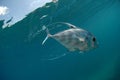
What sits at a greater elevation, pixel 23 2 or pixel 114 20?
pixel 114 20

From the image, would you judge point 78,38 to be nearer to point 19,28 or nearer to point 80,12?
point 19,28

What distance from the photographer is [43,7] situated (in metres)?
18.5

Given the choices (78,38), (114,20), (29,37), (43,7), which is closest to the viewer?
(78,38)

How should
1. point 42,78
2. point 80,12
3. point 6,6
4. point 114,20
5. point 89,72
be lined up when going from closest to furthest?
point 6,6, point 80,12, point 114,20, point 42,78, point 89,72

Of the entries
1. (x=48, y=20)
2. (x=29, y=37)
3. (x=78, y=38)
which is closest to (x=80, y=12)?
(x=48, y=20)

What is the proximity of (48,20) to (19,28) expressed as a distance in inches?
140

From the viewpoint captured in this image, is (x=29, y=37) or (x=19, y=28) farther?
(x=29, y=37)

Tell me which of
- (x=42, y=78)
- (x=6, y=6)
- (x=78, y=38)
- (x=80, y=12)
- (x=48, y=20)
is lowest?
(x=78, y=38)

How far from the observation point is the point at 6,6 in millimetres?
17234

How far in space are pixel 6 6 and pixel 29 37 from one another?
6.62 metres

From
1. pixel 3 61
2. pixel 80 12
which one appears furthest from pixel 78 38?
pixel 3 61

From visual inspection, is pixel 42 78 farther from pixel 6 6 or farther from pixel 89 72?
pixel 6 6

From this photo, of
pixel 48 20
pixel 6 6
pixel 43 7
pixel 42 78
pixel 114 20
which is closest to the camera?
pixel 6 6

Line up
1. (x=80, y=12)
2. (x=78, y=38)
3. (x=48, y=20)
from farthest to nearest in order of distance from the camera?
(x=80, y=12)
(x=48, y=20)
(x=78, y=38)
